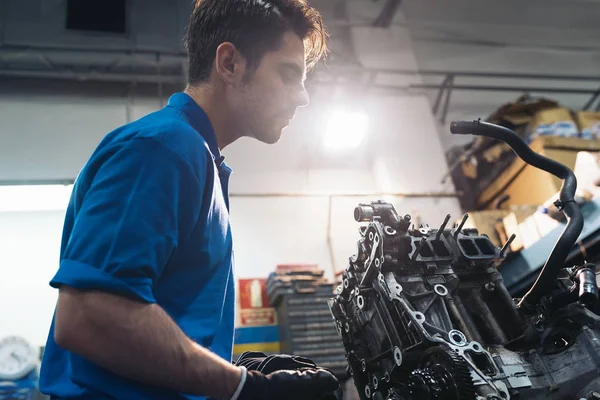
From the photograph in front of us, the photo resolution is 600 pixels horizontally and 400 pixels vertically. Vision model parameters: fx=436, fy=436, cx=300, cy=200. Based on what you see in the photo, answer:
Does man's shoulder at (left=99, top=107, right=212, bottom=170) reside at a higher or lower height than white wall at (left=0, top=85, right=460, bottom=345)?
lower

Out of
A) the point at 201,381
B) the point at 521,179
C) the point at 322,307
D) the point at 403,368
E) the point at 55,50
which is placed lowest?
the point at 201,381

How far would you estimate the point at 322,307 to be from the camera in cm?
437

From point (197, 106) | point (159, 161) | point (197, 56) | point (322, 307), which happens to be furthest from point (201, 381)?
point (322, 307)

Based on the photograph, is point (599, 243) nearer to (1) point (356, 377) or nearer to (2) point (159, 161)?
(1) point (356, 377)

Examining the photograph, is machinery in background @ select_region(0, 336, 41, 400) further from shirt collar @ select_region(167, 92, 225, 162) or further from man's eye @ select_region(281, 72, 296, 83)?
man's eye @ select_region(281, 72, 296, 83)

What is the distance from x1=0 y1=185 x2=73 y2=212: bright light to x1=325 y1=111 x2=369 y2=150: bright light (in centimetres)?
321

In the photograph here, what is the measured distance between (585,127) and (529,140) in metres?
0.79

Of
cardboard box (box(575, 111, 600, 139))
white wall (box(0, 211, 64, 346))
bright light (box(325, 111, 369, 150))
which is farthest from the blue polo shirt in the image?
cardboard box (box(575, 111, 600, 139))

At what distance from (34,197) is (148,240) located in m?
4.94

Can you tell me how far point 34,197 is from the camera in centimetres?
498

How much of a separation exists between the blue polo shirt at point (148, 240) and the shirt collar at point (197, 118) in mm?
111

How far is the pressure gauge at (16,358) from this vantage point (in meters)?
3.75

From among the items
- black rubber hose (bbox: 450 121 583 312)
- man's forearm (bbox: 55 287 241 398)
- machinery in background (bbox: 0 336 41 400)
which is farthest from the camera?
machinery in background (bbox: 0 336 41 400)

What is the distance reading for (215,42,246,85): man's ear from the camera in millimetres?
1398
